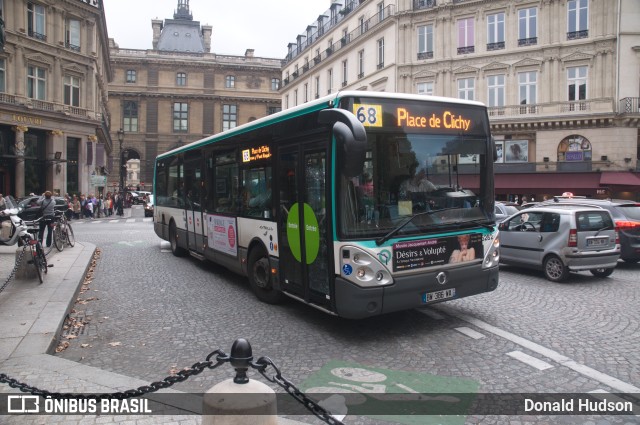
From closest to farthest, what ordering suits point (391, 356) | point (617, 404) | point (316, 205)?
point (617, 404) → point (391, 356) → point (316, 205)

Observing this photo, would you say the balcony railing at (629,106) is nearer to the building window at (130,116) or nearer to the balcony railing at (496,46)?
the balcony railing at (496,46)

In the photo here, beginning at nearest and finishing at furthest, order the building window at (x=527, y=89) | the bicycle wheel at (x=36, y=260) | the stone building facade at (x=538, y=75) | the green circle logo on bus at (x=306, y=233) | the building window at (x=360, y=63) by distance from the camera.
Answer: the green circle logo on bus at (x=306, y=233), the bicycle wheel at (x=36, y=260), the stone building facade at (x=538, y=75), the building window at (x=527, y=89), the building window at (x=360, y=63)

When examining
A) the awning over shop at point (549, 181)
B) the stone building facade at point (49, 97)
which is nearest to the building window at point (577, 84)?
the awning over shop at point (549, 181)

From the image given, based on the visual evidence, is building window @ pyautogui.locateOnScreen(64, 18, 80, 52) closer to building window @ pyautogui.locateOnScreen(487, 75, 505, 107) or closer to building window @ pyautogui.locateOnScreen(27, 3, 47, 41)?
building window @ pyautogui.locateOnScreen(27, 3, 47, 41)

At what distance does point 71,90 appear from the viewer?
36656 mm

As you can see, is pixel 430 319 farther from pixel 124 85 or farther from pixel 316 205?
pixel 124 85

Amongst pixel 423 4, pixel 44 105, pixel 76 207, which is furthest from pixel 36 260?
pixel 423 4

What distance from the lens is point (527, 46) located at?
3297cm

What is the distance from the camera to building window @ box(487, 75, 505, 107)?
33.9m

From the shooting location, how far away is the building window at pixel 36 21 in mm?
33125

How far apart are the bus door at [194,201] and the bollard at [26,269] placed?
3259mm

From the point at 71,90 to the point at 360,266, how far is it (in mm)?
37315

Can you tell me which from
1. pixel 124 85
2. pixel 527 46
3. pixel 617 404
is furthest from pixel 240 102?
pixel 617 404

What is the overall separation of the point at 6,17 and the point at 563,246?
34.7 metres
